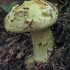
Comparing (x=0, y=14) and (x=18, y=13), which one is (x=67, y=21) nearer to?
(x=18, y=13)

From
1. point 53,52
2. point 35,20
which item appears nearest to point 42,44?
point 53,52

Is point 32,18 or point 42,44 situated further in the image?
point 42,44

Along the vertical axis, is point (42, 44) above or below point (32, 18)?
below

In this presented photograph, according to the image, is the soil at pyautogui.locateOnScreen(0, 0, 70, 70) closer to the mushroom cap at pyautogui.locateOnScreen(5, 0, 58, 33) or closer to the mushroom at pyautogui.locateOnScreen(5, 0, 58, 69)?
the mushroom at pyautogui.locateOnScreen(5, 0, 58, 69)

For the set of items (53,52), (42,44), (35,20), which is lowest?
(53,52)

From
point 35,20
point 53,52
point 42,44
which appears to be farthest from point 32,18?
point 53,52

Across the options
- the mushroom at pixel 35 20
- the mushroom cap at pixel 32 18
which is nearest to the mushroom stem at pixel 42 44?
the mushroom at pixel 35 20

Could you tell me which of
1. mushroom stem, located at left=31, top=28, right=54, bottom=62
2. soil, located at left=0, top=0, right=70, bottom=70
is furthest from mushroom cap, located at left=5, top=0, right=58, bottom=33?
soil, located at left=0, top=0, right=70, bottom=70

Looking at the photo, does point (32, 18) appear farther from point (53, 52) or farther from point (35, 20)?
point (53, 52)

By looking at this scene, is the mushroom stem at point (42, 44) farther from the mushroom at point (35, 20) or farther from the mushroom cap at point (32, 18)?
the mushroom cap at point (32, 18)
